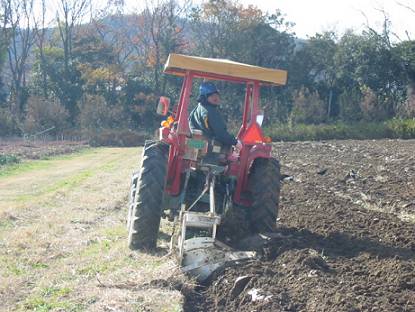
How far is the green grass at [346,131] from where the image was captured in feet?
90.8

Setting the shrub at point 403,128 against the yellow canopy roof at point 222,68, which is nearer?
the yellow canopy roof at point 222,68

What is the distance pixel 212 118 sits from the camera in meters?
7.62

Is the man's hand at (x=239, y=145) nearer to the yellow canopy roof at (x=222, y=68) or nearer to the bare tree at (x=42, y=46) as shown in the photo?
the yellow canopy roof at (x=222, y=68)

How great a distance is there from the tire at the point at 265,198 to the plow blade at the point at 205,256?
118 centimetres

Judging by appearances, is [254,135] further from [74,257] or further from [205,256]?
[74,257]

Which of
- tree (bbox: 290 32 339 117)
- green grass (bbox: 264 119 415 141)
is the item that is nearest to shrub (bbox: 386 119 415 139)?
green grass (bbox: 264 119 415 141)

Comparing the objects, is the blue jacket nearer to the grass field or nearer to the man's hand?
the man's hand

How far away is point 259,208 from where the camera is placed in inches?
302

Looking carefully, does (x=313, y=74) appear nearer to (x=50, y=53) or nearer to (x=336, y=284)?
(x=50, y=53)

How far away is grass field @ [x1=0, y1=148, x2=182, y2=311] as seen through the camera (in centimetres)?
549

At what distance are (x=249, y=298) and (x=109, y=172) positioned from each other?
1253 cm

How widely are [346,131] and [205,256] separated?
2333 cm

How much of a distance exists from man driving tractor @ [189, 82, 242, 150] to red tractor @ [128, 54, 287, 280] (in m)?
0.13

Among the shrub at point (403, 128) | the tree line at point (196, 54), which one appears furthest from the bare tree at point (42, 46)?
the shrub at point (403, 128)
